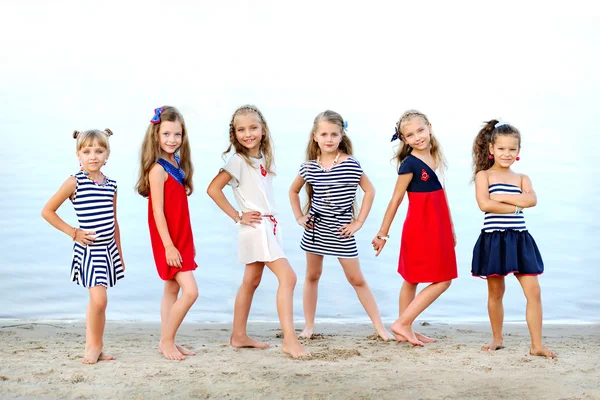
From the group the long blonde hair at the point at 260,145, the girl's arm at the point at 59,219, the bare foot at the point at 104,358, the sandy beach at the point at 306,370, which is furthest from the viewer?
the long blonde hair at the point at 260,145

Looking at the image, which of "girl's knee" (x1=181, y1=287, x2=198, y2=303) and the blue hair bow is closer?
"girl's knee" (x1=181, y1=287, x2=198, y2=303)

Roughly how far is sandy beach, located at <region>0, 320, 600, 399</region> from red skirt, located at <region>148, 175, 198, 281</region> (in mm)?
489

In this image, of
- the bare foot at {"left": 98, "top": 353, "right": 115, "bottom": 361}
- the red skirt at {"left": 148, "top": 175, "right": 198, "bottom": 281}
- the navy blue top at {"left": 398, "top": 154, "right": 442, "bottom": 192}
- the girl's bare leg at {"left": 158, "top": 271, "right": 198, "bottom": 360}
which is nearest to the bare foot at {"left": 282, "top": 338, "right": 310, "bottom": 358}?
the girl's bare leg at {"left": 158, "top": 271, "right": 198, "bottom": 360}

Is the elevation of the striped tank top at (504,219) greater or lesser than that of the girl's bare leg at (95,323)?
greater

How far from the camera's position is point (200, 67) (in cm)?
1664

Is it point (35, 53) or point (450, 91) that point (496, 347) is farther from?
point (35, 53)

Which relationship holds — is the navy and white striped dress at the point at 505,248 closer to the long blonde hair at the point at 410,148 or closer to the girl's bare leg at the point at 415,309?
the girl's bare leg at the point at 415,309

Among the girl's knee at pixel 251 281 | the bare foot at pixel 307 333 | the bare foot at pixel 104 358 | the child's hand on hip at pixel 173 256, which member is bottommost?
the bare foot at pixel 104 358

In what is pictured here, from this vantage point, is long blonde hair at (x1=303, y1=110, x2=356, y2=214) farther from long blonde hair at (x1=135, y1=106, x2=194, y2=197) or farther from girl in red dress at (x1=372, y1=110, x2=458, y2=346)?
long blonde hair at (x1=135, y1=106, x2=194, y2=197)

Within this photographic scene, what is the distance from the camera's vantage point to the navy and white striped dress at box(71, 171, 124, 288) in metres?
4.32

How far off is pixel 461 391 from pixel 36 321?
3.36 meters

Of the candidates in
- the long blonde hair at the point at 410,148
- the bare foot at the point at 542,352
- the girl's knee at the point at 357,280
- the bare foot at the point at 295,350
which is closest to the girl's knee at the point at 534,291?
the bare foot at the point at 542,352

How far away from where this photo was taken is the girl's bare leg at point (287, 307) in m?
4.49

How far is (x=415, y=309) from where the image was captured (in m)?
4.78
